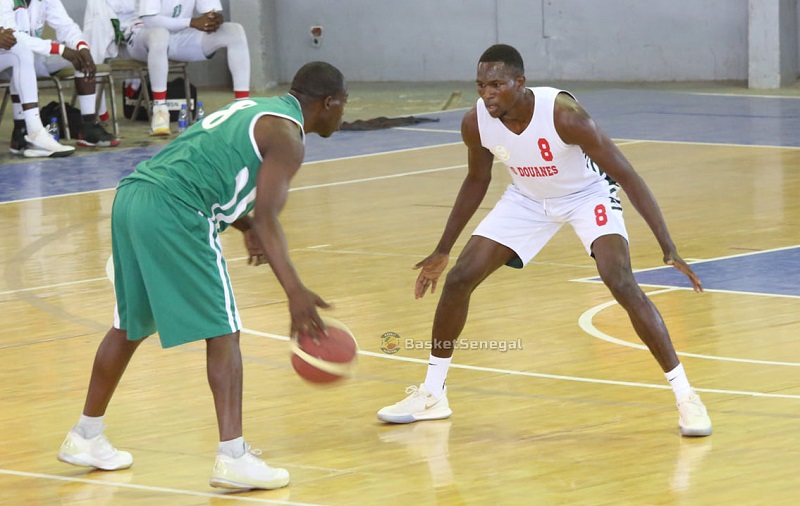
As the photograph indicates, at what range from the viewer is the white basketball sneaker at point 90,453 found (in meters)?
5.15

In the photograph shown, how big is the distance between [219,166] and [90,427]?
108cm

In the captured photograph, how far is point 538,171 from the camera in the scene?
5.77m

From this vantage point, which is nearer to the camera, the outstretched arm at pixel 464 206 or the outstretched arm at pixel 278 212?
the outstretched arm at pixel 278 212

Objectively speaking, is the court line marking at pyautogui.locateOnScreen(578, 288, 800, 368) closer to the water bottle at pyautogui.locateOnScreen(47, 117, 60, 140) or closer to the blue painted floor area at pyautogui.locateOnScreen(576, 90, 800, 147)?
the blue painted floor area at pyautogui.locateOnScreen(576, 90, 800, 147)

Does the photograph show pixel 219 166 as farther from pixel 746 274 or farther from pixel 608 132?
pixel 608 132

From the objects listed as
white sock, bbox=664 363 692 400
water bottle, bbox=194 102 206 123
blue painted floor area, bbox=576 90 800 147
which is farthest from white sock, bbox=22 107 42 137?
white sock, bbox=664 363 692 400

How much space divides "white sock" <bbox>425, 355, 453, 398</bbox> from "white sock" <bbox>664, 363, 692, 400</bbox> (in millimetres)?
901

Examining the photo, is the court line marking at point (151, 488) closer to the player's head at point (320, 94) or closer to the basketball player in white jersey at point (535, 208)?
the basketball player in white jersey at point (535, 208)

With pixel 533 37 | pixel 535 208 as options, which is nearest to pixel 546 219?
pixel 535 208

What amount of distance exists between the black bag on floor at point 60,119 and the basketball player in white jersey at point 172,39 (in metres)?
0.86

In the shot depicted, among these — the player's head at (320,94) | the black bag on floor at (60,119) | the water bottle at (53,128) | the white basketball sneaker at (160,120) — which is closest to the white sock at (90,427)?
the player's head at (320,94)

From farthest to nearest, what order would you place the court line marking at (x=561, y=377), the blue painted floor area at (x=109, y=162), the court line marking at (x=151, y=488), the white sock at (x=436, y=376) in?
the blue painted floor area at (x=109, y=162) < the court line marking at (x=561, y=377) < the white sock at (x=436, y=376) < the court line marking at (x=151, y=488)

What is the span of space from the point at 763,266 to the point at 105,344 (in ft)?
15.6

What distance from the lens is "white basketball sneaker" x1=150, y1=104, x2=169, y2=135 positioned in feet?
51.3
